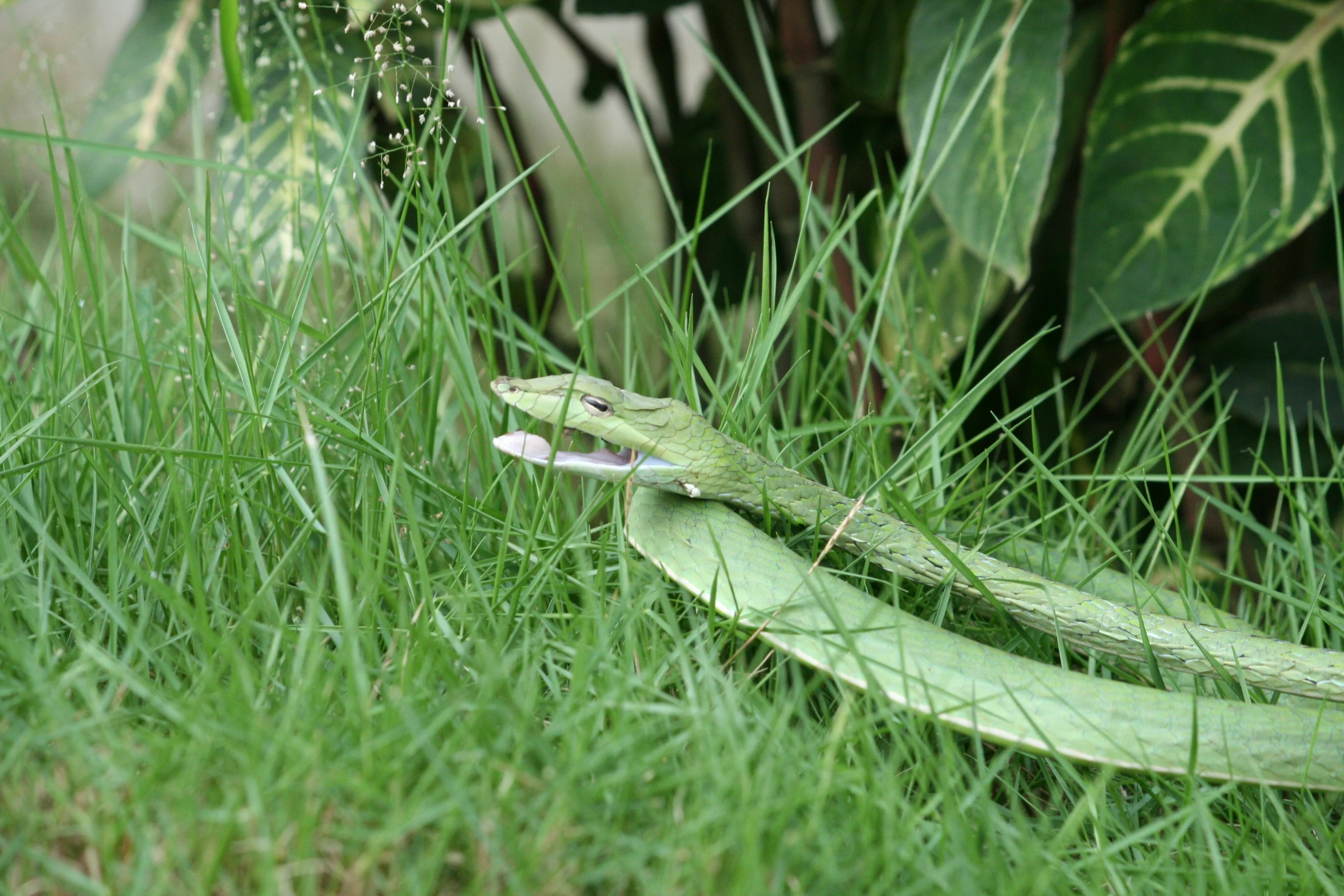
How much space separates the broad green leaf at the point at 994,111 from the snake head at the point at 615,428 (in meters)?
0.76

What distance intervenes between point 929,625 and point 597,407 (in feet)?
1.36

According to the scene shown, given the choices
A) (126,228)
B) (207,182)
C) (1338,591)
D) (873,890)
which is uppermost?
(207,182)

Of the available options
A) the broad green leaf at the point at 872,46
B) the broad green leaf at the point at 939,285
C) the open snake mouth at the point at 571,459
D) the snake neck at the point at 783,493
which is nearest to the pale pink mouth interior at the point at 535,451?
the open snake mouth at the point at 571,459

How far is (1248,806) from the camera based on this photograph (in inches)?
43.9

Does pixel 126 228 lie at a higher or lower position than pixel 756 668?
higher

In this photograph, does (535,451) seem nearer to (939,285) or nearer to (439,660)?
(439,660)

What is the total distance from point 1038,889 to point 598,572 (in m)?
0.51

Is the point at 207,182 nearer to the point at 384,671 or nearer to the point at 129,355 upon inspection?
the point at 129,355

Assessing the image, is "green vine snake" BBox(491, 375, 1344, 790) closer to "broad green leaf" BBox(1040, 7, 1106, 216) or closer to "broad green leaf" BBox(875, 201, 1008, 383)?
"broad green leaf" BBox(875, 201, 1008, 383)

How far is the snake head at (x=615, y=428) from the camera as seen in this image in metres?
1.21

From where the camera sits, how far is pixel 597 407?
4.05 ft

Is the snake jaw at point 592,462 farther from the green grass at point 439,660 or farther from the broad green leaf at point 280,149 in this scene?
the broad green leaf at point 280,149

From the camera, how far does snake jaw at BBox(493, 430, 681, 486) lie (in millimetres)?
1191

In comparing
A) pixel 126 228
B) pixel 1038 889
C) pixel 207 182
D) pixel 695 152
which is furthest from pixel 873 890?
pixel 695 152
